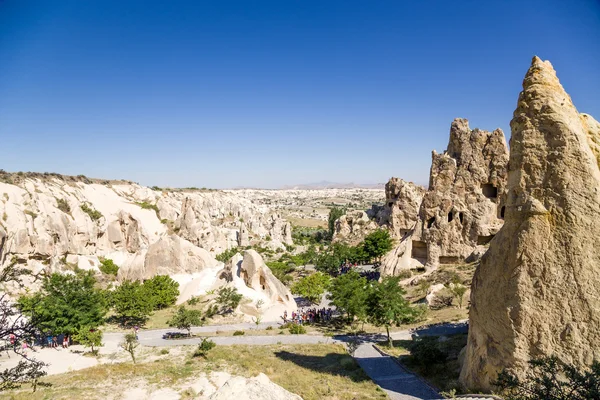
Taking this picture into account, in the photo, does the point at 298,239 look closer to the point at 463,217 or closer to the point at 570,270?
the point at 463,217

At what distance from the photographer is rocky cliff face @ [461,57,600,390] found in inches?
402

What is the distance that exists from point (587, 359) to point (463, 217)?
30.4m

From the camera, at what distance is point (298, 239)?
90.6 metres

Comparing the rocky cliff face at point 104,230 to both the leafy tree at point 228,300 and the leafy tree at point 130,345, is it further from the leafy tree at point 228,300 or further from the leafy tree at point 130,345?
the leafy tree at point 130,345

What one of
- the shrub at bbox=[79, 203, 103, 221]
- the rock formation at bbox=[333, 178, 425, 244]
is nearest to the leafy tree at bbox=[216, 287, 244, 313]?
the rock formation at bbox=[333, 178, 425, 244]

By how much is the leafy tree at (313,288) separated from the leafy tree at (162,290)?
1314 cm

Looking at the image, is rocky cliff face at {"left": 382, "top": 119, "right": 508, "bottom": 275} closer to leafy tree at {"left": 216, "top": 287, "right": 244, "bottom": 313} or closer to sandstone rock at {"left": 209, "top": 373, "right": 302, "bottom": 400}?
leafy tree at {"left": 216, "top": 287, "right": 244, "bottom": 313}

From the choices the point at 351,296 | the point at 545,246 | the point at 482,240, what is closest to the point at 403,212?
the point at 482,240

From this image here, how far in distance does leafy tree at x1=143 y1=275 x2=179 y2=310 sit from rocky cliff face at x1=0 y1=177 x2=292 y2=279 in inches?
146

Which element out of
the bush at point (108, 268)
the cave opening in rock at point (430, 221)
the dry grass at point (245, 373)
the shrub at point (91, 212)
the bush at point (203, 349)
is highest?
the cave opening in rock at point (430, 221)

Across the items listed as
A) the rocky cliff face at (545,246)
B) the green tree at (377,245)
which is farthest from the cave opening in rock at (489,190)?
the rocky cliff face at (545,246)

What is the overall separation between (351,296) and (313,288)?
9494 millimetres

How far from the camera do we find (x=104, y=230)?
56.0 meters

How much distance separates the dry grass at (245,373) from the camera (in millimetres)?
14683
